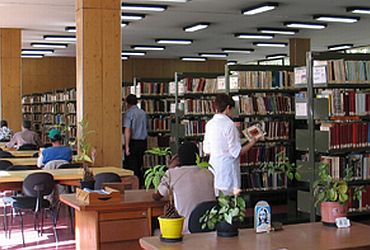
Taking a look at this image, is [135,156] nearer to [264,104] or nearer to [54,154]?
[54,154]

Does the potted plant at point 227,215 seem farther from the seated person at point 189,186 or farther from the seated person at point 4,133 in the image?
the seated person at point 4,133

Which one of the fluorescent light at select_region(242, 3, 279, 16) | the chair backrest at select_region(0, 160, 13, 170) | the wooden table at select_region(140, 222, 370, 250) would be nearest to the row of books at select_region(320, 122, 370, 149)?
the wooden table at select_region(140, 222, 370, 250)

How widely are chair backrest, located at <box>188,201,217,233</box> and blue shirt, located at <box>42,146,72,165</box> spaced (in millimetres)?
4824

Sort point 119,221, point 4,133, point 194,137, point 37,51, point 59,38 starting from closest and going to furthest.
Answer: point 119,221, point 194,137, point 4,133, point 59,38, point 37,51

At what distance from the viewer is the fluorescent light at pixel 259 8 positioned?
12.6 m

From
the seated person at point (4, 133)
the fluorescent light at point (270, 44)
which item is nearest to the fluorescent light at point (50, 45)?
the seated person at point (4, 133)

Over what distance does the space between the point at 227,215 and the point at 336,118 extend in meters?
4.41

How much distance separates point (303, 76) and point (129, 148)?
4.24 metres

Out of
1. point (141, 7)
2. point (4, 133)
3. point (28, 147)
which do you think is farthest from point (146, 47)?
point (28, 147)

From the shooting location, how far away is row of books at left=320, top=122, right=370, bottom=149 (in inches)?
304

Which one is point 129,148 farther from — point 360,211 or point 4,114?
point 4,114

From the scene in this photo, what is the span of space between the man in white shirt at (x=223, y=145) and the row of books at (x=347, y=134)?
1.37m

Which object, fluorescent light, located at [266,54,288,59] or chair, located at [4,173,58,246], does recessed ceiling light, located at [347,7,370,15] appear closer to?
chair, located at [4,173,58,246]

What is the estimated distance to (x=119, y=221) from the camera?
5.45 meters
